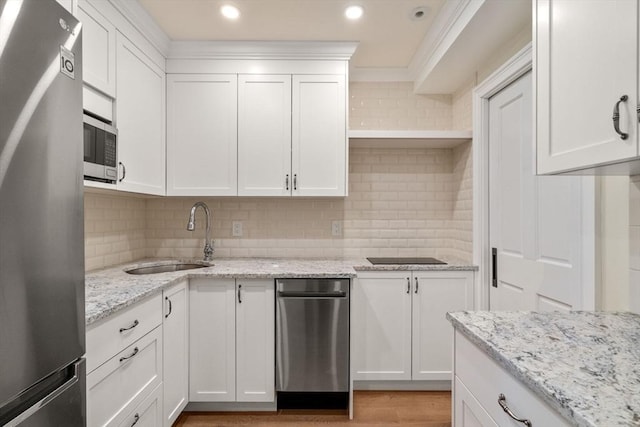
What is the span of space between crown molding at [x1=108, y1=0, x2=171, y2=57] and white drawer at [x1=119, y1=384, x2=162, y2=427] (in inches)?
83.4

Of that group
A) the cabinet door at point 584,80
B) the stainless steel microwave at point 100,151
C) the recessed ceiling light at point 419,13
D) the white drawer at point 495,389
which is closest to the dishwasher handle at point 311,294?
the white drawer at point 495,389

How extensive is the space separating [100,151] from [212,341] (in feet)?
4.26

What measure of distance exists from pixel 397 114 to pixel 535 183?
139cm

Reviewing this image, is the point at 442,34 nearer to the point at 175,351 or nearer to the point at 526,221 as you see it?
the point at 526,221

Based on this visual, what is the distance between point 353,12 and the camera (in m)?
2.04

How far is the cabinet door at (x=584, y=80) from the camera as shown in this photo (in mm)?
842

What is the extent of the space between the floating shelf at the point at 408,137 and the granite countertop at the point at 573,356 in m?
1.61

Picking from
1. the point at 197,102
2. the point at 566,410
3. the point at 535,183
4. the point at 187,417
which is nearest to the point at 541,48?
the point at 535,183

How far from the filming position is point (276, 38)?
7.77ft

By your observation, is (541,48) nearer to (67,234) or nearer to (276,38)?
(67,234)

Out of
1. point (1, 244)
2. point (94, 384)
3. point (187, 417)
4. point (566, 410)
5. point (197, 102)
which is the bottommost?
point (187, 417)

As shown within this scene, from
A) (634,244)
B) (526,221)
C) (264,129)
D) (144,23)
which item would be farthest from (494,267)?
(144,23)

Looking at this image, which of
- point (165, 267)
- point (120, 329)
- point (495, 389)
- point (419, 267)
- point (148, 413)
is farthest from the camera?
point (165, 267)

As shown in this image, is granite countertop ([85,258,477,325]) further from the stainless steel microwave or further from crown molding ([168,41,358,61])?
crown molding ([168,41,358,61])
